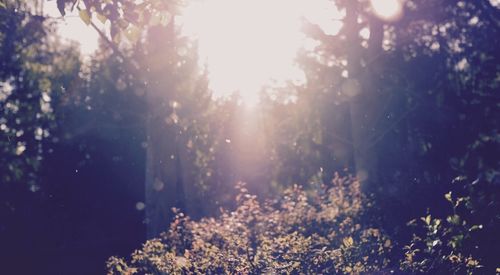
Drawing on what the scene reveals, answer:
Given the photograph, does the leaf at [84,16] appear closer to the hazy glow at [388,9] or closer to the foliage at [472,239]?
the foliage at [472,239]

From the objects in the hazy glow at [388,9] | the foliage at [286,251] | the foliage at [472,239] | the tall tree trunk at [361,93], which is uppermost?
the hazy glow at [388,9]

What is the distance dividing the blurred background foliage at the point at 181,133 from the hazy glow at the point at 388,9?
28 cm

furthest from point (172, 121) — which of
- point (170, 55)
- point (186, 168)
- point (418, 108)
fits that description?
point (418, 108)

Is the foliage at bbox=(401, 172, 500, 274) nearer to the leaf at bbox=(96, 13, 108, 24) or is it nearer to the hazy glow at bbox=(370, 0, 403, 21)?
the leaf at bbox=(96, 13, 108, 24)

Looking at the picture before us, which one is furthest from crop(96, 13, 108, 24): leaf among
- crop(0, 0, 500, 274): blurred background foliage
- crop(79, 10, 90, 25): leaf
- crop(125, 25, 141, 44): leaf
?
crop(0, 0, 500, 274): blurred background foliage

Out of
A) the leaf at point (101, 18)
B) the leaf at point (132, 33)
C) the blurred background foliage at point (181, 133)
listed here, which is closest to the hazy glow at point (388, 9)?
the blurred background foliage at point (181, 133)

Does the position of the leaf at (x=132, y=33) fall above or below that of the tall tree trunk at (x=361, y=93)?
below

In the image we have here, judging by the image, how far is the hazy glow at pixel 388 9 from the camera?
1831cm

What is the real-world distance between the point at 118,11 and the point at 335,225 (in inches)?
257

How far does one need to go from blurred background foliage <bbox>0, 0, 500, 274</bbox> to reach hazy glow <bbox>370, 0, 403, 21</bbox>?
28 centimetres

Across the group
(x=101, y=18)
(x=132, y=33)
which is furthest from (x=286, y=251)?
(x=101, y=18)

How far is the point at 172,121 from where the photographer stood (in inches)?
783

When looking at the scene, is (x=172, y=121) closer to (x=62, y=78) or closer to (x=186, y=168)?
(x=186, y=168)

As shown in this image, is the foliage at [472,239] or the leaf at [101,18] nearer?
the leaf at [101,18]
